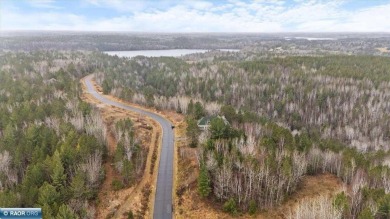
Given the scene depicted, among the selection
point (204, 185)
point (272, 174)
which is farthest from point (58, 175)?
point (272, 174)

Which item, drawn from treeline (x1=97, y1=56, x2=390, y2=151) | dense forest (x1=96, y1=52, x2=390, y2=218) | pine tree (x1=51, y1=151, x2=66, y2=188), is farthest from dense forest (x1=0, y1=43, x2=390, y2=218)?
treeline (x1=97, y1=56, x2=390, y2=151)

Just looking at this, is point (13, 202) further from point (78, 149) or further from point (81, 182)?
point (78, 149)

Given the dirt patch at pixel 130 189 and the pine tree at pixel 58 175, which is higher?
the pine tree at pixel 58 175

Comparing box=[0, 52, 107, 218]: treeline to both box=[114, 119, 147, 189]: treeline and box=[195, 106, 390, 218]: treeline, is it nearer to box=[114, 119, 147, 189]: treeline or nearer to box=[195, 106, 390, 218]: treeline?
box=[114, 119, 147, 189]: treeline

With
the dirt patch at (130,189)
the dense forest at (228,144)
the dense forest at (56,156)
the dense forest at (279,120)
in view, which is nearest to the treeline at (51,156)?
the dense forest at (56,156)

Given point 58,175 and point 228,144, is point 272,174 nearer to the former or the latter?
point 228,144

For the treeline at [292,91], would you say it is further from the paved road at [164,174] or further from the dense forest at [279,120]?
the paved road at [164,174]
